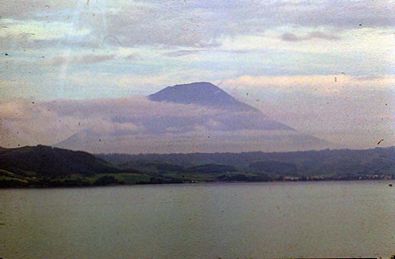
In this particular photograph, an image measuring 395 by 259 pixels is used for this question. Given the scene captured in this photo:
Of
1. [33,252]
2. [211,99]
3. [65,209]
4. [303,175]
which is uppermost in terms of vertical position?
[211,99]

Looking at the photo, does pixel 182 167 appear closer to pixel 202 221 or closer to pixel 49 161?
pixel 202 221

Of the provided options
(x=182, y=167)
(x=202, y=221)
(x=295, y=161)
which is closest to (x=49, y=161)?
(x=182, y=167)

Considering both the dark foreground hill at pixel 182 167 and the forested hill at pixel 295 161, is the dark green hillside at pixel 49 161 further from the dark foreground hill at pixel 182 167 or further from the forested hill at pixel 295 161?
the forested hill at pixel 295 161

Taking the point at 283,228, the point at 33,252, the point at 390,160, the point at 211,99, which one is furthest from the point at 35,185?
the point at 390,160

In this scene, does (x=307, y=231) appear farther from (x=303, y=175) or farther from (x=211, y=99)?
(x=211, y=99)

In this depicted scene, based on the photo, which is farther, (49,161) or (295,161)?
(295,161)

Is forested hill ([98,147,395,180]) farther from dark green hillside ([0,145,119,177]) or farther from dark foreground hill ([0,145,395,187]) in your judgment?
dark green hillside ([0,145,119,177])

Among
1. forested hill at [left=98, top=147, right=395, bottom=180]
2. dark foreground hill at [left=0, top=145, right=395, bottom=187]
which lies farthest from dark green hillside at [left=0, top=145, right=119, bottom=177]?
forested hill at [left=98, top=147, right=395, bottom=180]
